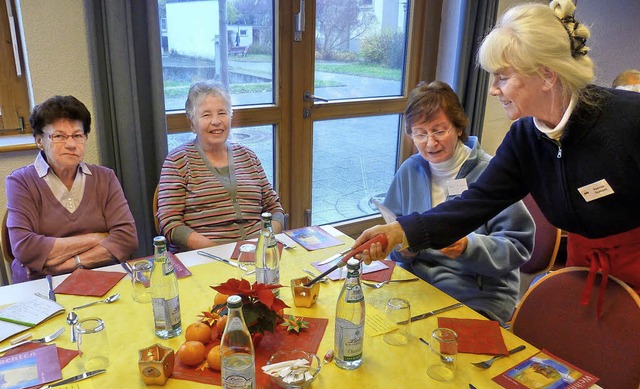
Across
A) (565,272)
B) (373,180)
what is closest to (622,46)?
(373,180)

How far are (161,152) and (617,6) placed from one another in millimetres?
3858

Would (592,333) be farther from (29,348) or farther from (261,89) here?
(261,89)

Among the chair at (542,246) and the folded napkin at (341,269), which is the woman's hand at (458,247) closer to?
the folded napkin at (341,269)

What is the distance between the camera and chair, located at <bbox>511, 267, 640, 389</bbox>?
131 centimetres

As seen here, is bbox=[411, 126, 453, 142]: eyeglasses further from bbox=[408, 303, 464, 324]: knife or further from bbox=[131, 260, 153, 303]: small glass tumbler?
bbox=[131, 260, 153, 303]: small glass tumbler

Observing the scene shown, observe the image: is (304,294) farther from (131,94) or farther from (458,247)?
(131,94)

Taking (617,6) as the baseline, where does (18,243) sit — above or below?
below

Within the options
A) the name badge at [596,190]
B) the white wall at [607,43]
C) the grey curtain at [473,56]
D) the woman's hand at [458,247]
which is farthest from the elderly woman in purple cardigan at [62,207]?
the white wall at [607,43]

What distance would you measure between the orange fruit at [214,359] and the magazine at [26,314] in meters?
0.52

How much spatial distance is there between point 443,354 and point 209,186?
1435mm

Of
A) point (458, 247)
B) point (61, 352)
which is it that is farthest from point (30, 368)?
point (458, 247)

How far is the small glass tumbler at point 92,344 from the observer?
3.92ft

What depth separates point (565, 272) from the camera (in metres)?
1.50

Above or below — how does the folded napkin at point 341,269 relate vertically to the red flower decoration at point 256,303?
below
